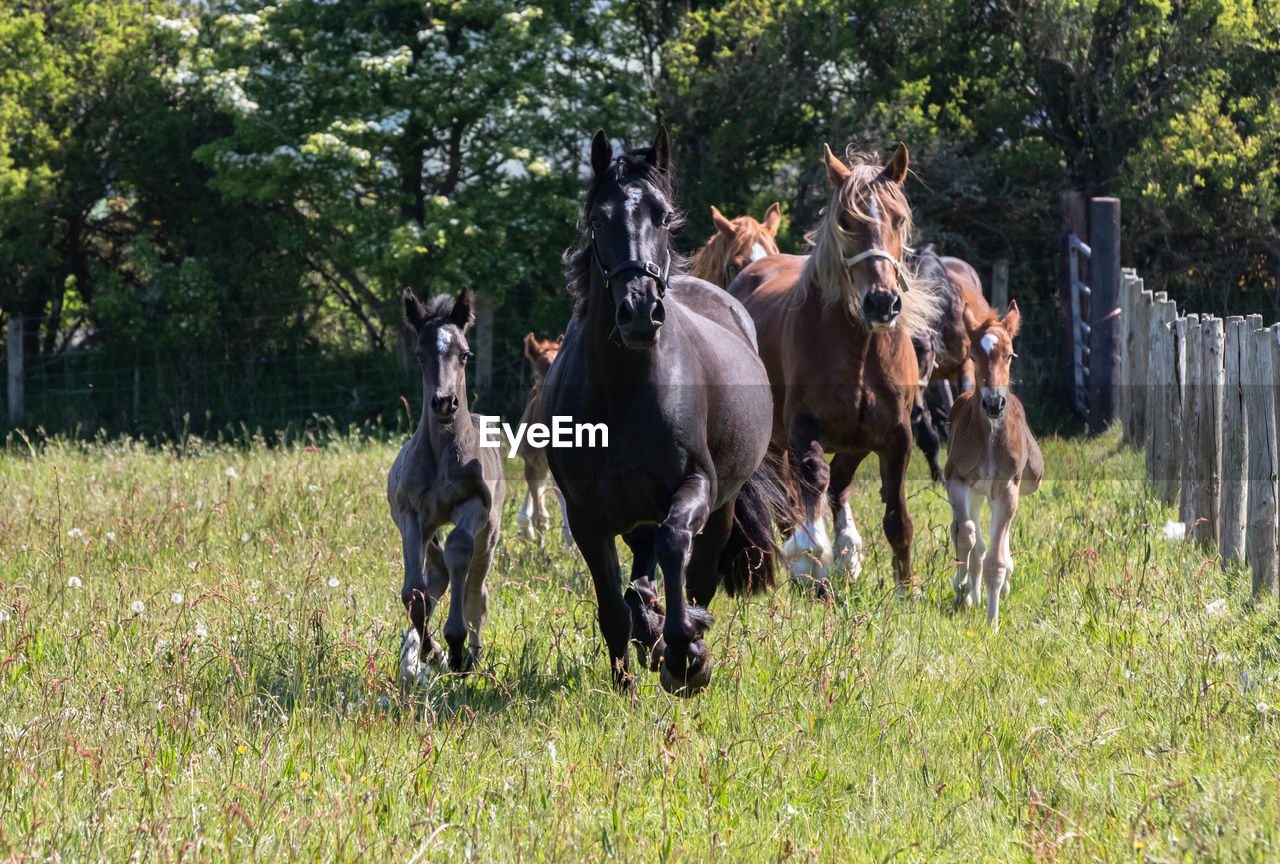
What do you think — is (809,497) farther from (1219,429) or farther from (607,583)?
(1219,429)

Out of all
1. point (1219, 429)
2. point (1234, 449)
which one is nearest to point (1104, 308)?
point (1219, 429)

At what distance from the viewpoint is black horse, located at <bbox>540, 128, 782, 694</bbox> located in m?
4.72

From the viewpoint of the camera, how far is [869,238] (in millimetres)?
6727

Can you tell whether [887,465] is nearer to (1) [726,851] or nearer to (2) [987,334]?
(2) [987,334]

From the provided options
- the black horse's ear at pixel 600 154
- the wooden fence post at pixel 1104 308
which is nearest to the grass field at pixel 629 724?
the black horse's ear at pixel 600 154

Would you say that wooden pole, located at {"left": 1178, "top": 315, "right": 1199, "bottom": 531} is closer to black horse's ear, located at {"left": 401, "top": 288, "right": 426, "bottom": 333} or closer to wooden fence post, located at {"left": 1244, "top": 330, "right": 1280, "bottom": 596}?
wooden fence post, located at {"left": 1244, "top": 330, "right": 1280, "bottom": 596}

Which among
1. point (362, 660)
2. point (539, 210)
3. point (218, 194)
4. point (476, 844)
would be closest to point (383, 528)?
point (362, 660)

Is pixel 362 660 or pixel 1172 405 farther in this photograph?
pixel 1172 405

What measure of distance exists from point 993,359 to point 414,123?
1460 cm

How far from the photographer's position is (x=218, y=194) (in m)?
20.6

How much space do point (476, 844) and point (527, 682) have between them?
189 cm

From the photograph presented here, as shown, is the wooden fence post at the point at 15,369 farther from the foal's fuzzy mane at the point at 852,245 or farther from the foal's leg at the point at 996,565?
the foal's leg at the point at 996,565

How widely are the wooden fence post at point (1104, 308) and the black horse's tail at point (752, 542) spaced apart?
921 centimetres

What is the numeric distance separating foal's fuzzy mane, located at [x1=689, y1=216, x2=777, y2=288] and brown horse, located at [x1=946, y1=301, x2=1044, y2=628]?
3.41m
